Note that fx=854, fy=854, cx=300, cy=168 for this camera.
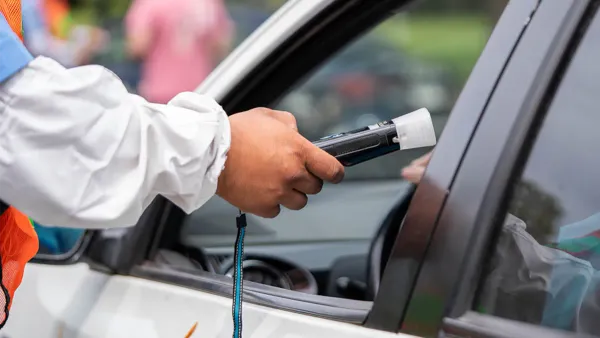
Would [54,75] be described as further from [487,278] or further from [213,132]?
[487,278]

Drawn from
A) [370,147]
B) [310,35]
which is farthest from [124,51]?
[370,147]

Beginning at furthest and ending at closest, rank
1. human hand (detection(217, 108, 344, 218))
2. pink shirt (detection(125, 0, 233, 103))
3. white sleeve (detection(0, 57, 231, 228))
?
pink shirt (detection(125, 0, 233, 103)) → human hand (detection(217, 108, 344, 218)) → white sleeve (detection(0, 57, 231, 228))

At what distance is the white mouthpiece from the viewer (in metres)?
1.37

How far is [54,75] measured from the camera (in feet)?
3.97

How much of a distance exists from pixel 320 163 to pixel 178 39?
15.8 feet

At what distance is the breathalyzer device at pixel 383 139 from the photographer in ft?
4.50

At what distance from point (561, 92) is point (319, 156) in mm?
377

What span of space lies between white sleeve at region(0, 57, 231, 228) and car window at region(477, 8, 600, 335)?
445 millimetres

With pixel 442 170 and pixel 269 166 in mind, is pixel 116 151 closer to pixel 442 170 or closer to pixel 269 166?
pixel 269 166

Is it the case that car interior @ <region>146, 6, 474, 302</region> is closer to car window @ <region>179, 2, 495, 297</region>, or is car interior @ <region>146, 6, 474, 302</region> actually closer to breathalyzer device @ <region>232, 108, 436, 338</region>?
car window @ <region>179, 2, 495, 297</region>

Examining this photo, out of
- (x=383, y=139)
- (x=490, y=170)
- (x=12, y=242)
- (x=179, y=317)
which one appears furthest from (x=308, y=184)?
(x=12, y=242)

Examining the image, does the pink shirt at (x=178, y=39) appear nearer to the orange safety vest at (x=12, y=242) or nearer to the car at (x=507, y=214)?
the orange safety vest at (x=12, y=242)

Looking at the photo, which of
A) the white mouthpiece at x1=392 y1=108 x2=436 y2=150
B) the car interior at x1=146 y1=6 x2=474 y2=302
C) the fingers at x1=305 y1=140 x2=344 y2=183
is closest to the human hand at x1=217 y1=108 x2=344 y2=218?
the fingers at x1=305 y1=140 x2=344 y2=183

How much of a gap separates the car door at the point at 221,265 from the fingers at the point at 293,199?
0.60 ft
